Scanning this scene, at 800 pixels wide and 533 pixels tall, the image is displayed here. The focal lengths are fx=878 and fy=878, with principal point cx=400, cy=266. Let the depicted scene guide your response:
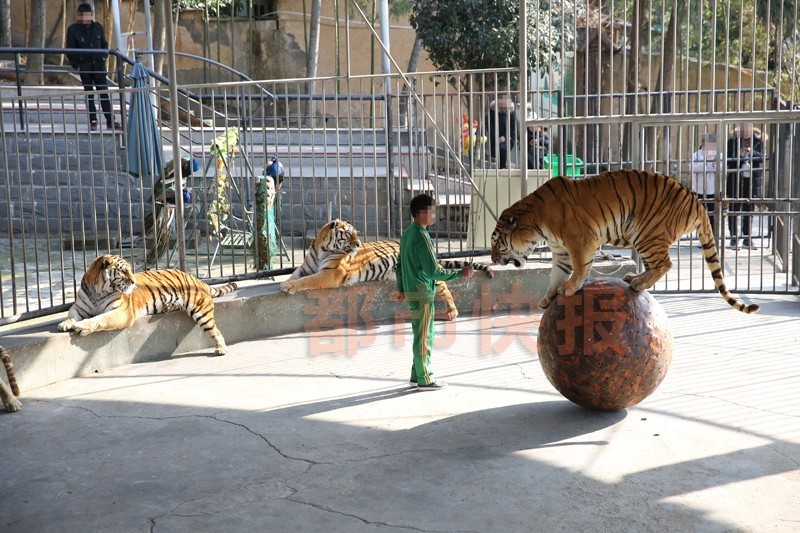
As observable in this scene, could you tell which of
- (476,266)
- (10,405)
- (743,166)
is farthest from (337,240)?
(743,166)

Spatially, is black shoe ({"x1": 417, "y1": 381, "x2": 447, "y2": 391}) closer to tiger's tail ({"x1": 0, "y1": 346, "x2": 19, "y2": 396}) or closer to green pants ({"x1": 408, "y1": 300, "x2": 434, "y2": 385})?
green pants ({"x1": 408, "y1": 300, "x2": 434, "y2": 385})

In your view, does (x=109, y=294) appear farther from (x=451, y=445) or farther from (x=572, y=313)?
(x=572, y=313)

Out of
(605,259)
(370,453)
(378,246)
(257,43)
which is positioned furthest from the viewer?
(257,43)

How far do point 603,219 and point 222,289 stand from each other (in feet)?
12.6

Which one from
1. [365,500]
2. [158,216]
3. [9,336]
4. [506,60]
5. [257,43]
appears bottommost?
[365,500]

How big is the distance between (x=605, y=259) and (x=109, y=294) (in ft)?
17.4

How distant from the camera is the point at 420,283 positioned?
6.34 metres

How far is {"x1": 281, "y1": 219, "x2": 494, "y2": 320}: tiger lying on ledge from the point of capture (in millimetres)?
8336

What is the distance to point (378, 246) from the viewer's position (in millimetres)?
8914

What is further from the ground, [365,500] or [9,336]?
[9,336]

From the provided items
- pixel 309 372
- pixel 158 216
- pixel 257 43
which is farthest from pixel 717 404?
pixel 257 43

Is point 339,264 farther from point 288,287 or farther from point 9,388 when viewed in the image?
point 9,388

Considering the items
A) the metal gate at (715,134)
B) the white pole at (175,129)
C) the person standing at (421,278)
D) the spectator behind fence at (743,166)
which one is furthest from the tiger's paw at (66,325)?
the spectator behind fence at (743,166)

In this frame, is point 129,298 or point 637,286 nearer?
point 637,286
